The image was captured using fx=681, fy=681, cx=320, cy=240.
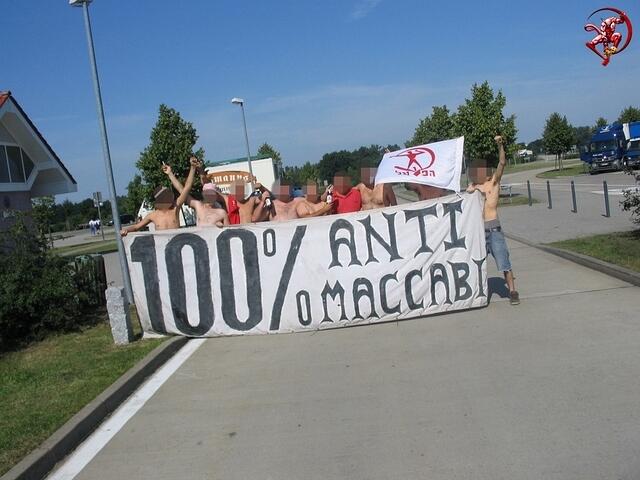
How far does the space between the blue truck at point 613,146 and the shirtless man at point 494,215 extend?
40.2 meters

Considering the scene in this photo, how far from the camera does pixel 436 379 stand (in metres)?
6.04

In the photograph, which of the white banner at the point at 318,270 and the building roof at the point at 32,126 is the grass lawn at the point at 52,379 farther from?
the building roof at the point at 32,126

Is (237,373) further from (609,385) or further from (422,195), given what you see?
(422,195)

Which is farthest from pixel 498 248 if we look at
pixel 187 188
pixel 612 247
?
pixel 612 247

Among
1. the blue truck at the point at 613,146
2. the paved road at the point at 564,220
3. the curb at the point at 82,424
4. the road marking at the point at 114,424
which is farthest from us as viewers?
the blue truck at the point at 613,146

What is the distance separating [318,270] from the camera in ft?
28.6

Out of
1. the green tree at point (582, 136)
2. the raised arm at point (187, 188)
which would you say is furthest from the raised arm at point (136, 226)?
the green tree at point (582, 136)

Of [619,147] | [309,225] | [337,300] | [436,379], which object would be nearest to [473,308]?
[337,300]

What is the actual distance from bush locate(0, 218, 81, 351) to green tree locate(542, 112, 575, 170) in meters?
58.1

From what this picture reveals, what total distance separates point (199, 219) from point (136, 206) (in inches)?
1848

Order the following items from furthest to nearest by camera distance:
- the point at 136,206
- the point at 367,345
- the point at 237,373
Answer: the point at 136,206 → the point at 367,345 → the point at 237,373

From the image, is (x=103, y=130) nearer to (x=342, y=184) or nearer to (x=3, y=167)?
(x=342, y=184)

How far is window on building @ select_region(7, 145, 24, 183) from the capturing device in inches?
983

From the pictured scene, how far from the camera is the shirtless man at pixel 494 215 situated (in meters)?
8.87
